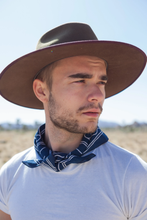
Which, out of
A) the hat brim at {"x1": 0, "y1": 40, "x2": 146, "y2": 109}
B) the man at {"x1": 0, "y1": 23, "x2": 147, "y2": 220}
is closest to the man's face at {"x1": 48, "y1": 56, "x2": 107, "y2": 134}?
the man at {"x1": 0, "y1": 23, "x2": 147, "y2": 220}

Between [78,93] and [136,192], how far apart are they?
0.97 metres

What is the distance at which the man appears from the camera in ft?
5.59

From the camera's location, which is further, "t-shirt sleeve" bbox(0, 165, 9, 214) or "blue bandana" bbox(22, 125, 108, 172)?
"t-shirt sleeve" bbox(0, 165, 9, 214)

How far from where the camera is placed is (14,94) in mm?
2832

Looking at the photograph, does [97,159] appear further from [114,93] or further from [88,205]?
[114,93]

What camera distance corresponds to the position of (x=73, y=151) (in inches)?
76.8

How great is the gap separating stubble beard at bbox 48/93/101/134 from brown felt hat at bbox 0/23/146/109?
0.44 m

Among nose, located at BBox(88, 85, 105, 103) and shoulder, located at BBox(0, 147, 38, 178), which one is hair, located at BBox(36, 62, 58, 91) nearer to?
nose, located at BBox(88, 85, 105, 103)

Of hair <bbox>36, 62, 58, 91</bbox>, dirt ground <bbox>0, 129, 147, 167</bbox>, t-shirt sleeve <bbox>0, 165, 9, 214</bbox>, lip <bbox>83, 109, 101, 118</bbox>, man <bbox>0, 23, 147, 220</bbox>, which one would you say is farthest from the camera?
dirt ground <bbox>0, 129, 147, 167</bbox>

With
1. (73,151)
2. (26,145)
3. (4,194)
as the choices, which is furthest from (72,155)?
(26,145)

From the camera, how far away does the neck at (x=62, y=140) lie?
2.15 m

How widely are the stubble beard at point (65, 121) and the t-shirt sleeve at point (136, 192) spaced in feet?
1.73

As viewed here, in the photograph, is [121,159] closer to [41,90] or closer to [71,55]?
[71,55]

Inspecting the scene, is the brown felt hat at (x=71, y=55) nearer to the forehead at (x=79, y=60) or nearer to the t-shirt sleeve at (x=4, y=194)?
the forehead at (x=79, y=60)
